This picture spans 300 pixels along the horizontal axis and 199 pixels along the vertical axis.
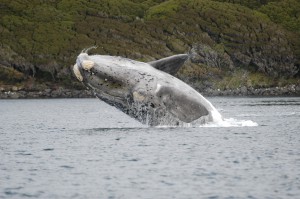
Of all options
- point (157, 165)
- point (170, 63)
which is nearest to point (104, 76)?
point (170, 63)

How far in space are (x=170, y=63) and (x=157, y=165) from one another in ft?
25.2

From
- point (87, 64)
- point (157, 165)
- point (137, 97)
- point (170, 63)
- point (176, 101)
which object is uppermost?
point (170, 63)

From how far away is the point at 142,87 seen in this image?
35.0 m

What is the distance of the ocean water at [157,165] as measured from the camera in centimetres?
2414

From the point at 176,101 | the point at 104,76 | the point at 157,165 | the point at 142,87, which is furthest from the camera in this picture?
the point at 176,101

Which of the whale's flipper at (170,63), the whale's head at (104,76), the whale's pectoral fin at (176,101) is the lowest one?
the whale's pectoral fin at (176,101)

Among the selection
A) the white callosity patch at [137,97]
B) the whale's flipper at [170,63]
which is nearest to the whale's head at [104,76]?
the white callosity patch at [137,97]

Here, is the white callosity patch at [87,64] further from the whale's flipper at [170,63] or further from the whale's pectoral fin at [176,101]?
the whale's pectoral fin at [176,101]

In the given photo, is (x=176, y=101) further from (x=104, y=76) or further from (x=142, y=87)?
(x=104, y=76)

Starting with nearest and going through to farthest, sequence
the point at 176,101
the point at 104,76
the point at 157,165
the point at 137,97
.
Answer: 1. the point at 157,165
2. the point at 104,76
3. the point at 137,97
4. the point at 176,101

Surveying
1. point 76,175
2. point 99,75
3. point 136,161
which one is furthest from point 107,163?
point 99,75

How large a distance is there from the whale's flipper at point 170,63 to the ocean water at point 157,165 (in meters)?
3.76

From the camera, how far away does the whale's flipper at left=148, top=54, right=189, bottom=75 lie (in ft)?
117

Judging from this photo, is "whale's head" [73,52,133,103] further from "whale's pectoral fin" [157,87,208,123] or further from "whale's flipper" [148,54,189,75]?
"whale's flipper" [148,54,189,75]
